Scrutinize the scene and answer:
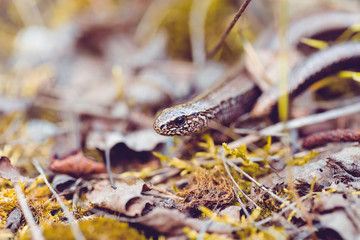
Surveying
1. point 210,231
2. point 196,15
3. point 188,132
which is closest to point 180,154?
point 188,132

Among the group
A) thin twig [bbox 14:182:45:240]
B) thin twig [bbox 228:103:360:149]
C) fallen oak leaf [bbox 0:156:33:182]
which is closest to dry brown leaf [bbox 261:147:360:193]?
thin twig [bbox 228:103:360:149]

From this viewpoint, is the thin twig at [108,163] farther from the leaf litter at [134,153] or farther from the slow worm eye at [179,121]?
the slow worm eye at [179,121]

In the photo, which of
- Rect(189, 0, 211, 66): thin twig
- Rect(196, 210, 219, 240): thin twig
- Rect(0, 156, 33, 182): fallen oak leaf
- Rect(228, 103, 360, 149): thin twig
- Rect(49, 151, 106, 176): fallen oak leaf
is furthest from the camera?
Rect(189, 0, 211, 66): thin twig

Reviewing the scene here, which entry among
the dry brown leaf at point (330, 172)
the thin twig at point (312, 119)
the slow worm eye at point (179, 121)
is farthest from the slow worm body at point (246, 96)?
the dry brown leaf at point (330, 172)

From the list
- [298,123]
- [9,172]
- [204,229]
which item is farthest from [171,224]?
[298,123]

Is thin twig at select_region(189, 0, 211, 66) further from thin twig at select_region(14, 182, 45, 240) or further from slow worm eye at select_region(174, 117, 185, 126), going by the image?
thin twig at select_region(14, 182, 45, 240)

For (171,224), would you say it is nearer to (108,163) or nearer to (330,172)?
(108,163)

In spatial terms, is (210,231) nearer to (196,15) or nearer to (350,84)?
(350,84)

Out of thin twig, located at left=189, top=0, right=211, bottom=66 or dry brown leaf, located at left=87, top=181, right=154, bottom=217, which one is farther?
thin twig, located at left=189, top=0, right=211, bottom=66
